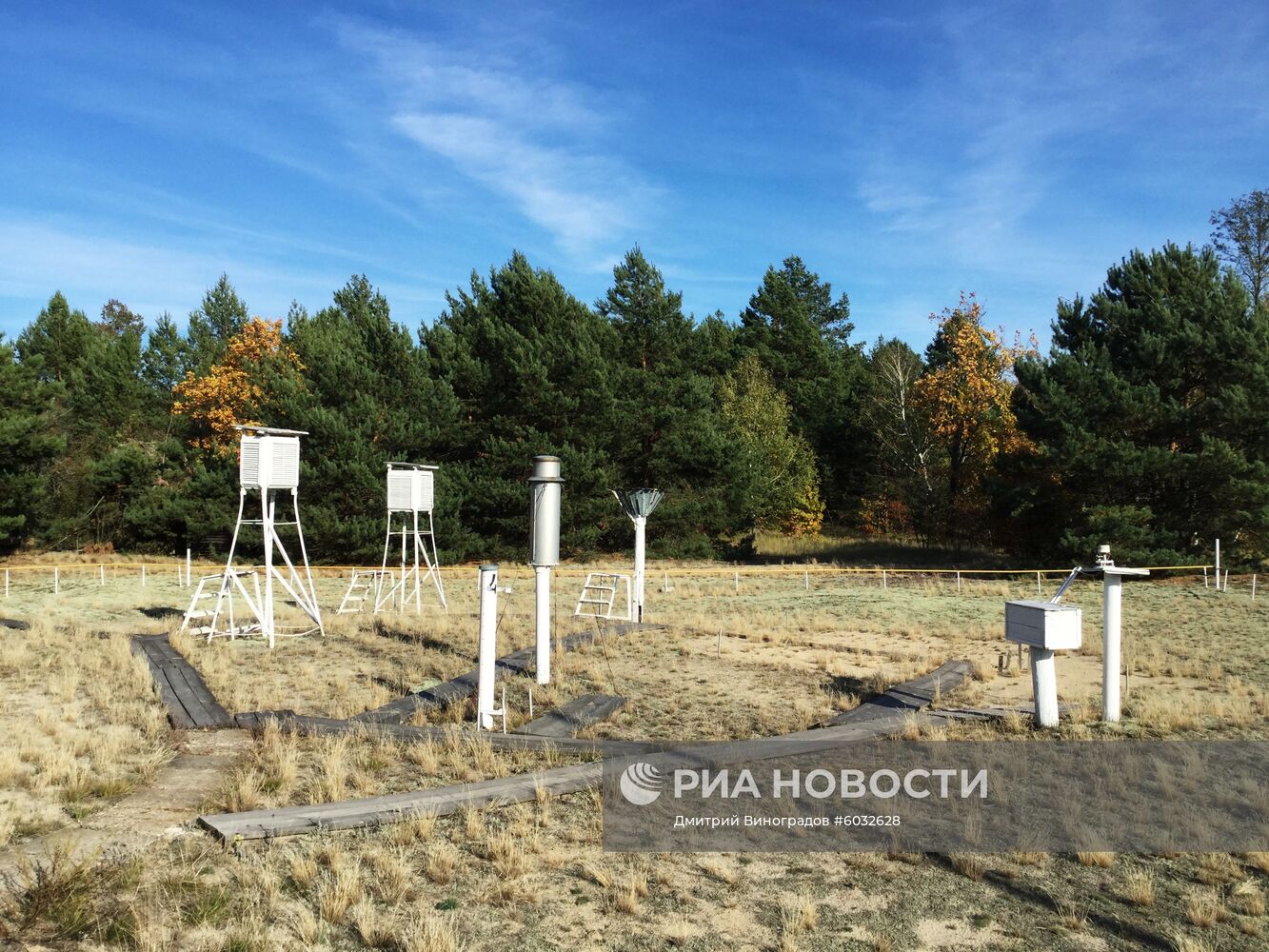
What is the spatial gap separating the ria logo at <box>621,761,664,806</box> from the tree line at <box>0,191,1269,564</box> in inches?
1077

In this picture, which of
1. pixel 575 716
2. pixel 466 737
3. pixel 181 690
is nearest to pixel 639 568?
pixel 575 716

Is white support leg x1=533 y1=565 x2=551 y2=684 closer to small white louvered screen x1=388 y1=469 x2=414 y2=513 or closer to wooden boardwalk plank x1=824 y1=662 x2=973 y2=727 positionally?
wooden boardwalk plank x1=824 y1=662 x2=973 y2=727

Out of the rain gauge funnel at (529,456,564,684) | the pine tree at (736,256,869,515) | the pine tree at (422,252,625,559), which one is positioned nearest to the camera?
the rain gauge funnel at (529,456,564,684)

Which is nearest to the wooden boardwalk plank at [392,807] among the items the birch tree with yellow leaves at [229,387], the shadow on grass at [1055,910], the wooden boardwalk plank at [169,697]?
the shadow on grass at [1055,910]

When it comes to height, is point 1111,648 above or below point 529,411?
below

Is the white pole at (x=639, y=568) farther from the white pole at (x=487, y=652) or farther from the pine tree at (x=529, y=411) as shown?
the pine tree at (x=529, y=411)

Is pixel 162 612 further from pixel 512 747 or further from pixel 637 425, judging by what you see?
pixel 637 425

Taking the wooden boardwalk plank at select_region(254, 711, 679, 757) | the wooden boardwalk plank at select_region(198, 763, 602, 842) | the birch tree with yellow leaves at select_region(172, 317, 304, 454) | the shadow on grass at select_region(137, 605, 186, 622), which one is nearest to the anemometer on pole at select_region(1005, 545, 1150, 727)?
the wooden boardwalk plank at select_region(254, 711, 679, 757)

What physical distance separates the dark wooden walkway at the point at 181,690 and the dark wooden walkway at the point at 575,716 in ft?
10.2

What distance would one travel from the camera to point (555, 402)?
119ft

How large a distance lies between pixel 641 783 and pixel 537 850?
1506 millimetres

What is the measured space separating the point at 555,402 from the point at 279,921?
3179 centimetres

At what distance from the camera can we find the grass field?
4.82 meters

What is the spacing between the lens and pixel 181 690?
35.7ft
